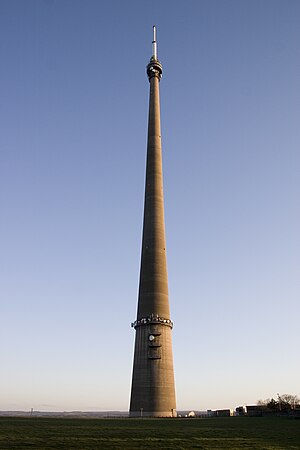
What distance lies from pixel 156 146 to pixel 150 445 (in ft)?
195

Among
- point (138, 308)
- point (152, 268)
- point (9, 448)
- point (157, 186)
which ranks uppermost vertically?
point (157, 186)

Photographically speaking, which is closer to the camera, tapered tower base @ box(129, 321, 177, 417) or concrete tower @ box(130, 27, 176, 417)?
tapered tower base @ box(129, 321, 177, 417)

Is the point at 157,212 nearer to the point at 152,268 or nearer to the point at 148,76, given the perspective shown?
the point at 152,268

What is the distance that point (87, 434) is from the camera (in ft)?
87.0

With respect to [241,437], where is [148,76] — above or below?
above

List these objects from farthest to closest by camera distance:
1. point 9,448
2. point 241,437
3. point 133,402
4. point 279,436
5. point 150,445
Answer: point 133,402
point 279,436
point 241,437
point 150,445
point 9,448

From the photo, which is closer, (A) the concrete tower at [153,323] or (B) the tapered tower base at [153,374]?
(B) the tapered tower base at [153,374]

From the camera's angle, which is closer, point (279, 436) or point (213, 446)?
point (213, 446)

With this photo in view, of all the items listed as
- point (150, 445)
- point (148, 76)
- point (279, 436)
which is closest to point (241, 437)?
point (279, 436)

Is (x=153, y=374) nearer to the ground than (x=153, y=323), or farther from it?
nearer to the ground

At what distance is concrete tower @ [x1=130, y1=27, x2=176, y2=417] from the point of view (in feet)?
201

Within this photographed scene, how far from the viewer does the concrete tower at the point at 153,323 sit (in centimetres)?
6122

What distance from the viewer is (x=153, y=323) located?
64312 millimetres

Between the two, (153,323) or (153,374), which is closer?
(153,374)
